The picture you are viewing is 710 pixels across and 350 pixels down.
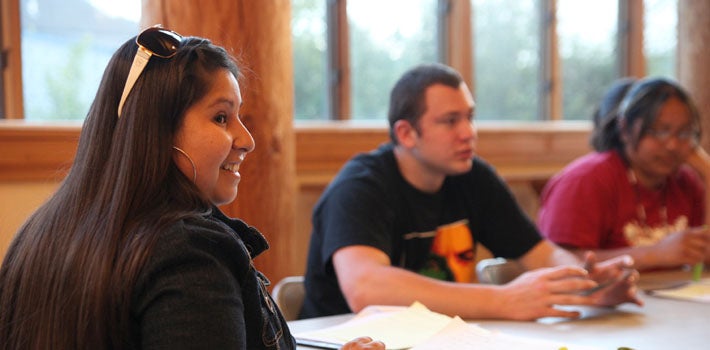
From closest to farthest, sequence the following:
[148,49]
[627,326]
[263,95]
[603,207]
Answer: [148,49] < [627,326] < [263,95] < [603,207]

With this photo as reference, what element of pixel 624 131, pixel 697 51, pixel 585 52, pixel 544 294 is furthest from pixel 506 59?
pixel 544 294

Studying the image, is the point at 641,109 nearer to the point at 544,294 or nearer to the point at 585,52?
the point at 544,294

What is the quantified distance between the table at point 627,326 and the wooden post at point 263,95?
0.90 metres

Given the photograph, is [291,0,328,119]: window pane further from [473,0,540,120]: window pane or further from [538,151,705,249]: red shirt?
[538,151,705,249]: red shirt

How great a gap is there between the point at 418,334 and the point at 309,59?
241cm

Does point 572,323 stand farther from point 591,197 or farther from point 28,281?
point 28,281

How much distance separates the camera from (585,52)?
16.7 ft

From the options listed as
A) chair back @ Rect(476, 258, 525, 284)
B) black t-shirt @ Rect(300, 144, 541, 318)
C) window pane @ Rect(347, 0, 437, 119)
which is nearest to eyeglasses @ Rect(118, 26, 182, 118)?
black t-shirt @ Rect(300, 144, 541, 318)

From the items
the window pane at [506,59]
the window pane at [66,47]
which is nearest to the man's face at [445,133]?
the window pane at [66,47]

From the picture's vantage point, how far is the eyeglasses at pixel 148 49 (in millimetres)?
1227

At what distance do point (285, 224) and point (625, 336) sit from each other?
1.42 metres

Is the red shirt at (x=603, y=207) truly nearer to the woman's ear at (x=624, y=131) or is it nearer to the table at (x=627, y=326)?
the woman's ear at (x=624, y=131)

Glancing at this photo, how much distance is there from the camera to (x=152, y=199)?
119 centimetres

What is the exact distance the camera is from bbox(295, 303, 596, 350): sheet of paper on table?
5.27ft
